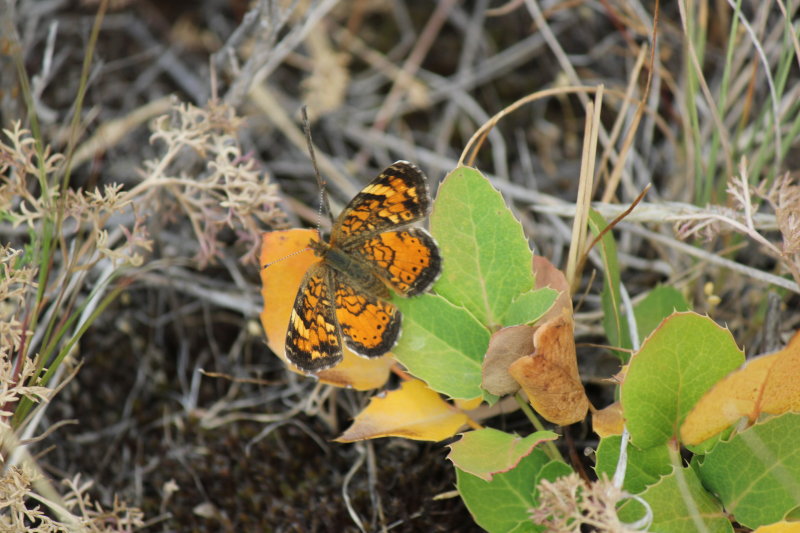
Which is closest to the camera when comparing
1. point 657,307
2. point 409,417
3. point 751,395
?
point 751,395

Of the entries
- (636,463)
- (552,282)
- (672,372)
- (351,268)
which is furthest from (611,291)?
(351,268)

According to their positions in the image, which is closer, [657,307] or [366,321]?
[366,321]

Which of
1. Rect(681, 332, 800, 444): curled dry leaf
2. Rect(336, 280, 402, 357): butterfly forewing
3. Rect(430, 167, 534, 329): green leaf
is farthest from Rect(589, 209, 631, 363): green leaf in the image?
Rect(336, 280, 402, 357): butterfly forewing

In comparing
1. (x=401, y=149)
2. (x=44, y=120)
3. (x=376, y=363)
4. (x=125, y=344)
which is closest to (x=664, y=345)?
(x=376, y=363)

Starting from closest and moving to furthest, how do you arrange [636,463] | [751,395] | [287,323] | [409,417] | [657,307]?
[751,395] → [636,463] → [409,417] → [287,323] → [657,307]

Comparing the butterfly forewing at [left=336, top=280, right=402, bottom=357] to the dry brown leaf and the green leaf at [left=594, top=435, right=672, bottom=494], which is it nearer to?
the dry brown leaf

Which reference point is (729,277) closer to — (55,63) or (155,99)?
(155,99)

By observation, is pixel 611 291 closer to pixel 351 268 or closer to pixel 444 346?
pixel 444 346
